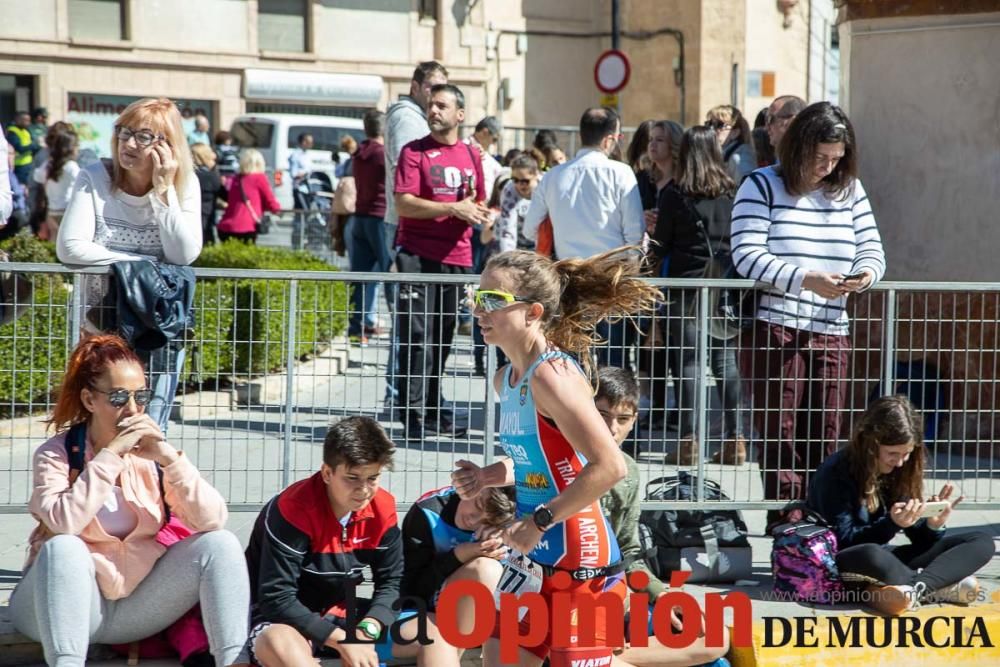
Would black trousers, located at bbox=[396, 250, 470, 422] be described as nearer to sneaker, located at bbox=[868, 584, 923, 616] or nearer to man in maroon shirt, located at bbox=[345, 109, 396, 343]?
sneaker, located at bbox=[868, 584, 923, 616]

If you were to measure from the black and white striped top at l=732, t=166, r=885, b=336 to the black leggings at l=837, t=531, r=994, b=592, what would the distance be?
3.51ft

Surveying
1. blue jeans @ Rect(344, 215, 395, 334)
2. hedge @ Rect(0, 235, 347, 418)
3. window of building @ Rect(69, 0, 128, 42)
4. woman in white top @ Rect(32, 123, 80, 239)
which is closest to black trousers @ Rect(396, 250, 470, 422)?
hedge @ Rect(0, 235, 347, 418)

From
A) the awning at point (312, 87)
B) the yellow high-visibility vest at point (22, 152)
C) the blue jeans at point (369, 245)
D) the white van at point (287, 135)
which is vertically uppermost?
the awning at point (312, 87)

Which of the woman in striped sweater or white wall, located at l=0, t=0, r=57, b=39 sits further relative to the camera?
white wall, located at l=0, t=0, r=57, b=39

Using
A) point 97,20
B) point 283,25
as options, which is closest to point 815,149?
point 97,20

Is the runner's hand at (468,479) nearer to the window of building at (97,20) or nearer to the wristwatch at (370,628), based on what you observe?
the wristwatch at (370,628)

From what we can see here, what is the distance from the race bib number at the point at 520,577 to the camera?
4219 mm

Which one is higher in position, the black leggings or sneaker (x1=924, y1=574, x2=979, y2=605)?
the black leggings

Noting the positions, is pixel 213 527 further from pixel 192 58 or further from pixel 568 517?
pixel 192 58

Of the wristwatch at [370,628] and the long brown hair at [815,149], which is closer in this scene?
the wristwatch at [370,628]

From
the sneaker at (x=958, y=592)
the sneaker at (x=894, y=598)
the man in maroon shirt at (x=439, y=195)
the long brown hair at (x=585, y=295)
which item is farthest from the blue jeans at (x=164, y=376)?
the sneaker at (x=958, y=592)

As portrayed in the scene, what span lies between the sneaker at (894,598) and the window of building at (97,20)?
91.6ft

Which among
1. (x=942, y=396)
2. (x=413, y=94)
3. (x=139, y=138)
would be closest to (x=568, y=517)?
(x=139, y=138)

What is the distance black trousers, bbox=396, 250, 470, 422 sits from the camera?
6.18 meters
